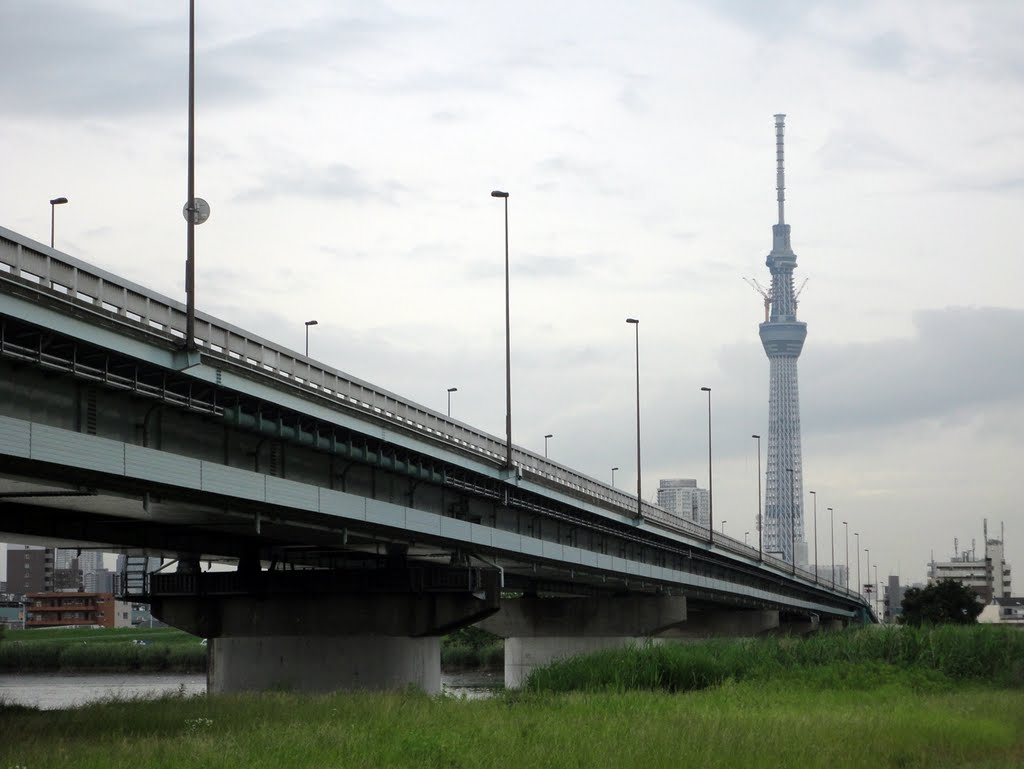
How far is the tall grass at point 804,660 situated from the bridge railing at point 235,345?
9.22 m

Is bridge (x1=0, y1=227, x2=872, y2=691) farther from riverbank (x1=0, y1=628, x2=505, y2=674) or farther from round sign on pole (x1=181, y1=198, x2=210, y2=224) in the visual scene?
riverbank (x1=0, y1=628, x2=505, y2=674)

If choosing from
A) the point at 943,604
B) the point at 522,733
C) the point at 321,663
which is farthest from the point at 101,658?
the point at 522,733

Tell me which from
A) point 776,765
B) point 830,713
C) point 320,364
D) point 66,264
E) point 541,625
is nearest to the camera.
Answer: point 776,765

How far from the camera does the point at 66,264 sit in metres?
28.5

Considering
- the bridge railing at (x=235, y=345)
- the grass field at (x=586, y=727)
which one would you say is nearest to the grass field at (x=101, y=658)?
the bridge railing at (x=235, y=345)

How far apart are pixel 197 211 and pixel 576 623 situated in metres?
55.1

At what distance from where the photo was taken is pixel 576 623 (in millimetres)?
84812

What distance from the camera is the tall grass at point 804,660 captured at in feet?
139

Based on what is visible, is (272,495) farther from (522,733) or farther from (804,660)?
(804,660)

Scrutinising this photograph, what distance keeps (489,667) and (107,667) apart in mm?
30922

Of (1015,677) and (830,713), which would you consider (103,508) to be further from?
(1015,677)

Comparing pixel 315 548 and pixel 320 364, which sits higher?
pixel 320 364

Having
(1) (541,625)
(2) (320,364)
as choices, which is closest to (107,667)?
(1) (541,625)

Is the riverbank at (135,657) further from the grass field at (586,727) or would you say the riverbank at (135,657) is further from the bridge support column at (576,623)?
the grass field at (586,727)
